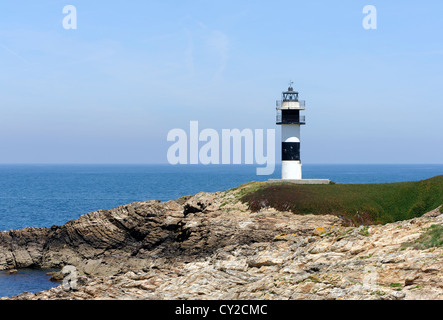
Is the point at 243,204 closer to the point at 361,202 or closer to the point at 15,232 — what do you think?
the point at 361,202

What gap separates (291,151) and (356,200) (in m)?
14.4

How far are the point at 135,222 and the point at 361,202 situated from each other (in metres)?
22.9

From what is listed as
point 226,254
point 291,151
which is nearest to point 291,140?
point 291,151

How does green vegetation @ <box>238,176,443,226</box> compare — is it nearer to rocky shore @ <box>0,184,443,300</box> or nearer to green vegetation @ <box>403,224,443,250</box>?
rocky shore @ <box>0,184,443,300</box>

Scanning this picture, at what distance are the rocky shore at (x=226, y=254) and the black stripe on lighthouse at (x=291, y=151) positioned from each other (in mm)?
10632

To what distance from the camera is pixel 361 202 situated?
52.8 metres

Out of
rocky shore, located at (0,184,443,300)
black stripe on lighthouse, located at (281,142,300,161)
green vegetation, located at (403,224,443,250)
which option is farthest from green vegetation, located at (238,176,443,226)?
green vegetation, located at (403,224,443,250)

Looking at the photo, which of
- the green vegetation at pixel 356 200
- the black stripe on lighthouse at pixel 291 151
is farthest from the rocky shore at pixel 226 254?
the black stripe on lighthouse at pixel 291 151

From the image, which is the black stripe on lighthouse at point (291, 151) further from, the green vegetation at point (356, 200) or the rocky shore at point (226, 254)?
the rocky shore at point (226, 254)

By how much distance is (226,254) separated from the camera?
4138cm

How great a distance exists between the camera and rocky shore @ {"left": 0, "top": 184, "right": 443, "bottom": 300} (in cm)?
2708

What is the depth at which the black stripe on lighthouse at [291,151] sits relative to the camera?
215 feet

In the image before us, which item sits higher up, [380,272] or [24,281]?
[380,272]
